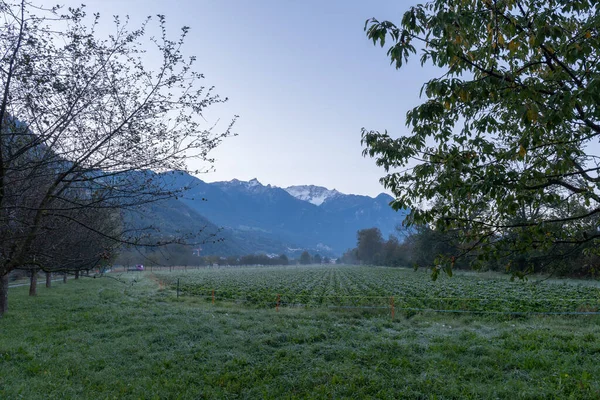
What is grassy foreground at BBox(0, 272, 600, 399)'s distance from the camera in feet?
25.6

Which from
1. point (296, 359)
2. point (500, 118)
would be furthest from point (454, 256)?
point (296, 359)

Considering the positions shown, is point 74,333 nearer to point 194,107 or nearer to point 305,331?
point 305,331

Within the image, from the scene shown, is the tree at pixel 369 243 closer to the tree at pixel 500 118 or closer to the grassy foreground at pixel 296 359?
the grassy foreground at pixel 296 359

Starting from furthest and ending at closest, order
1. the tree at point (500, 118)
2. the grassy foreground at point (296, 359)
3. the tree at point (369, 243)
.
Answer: the tree at point (369, 243) → the grassy foreground at point (296, 359) → the tree at point (500, 118)

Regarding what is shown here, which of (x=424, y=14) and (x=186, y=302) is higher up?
(x=424, y=14)

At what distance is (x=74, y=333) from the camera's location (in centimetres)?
1350

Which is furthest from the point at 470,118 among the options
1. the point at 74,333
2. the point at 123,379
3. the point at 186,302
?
the point at 186,302

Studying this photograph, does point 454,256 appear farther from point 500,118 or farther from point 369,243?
point 369,243

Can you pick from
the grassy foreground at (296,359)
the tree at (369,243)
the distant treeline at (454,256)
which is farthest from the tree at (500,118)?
the tree at (369,243)

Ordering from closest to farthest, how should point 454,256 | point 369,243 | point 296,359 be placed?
point 454,256 < point 296,359 < point 369,243

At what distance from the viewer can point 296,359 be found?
32.6 ft

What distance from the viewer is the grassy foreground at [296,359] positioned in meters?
7.81

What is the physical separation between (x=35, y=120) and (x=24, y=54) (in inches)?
33.6

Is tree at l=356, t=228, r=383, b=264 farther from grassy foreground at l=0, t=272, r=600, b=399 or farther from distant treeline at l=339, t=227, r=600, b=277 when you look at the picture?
grassy foreground at l=0, t=272, r=600, b=399
